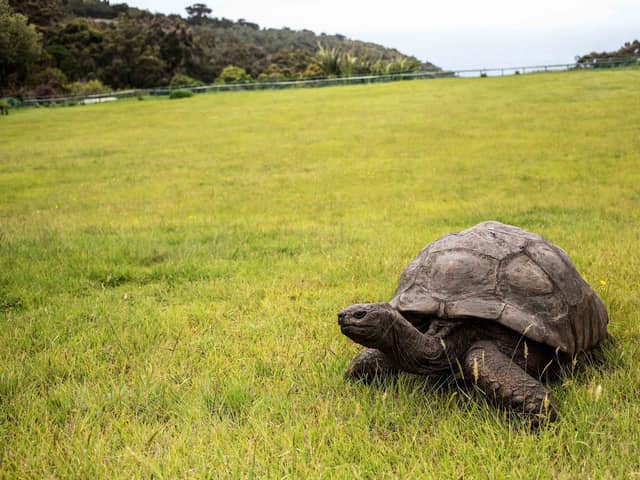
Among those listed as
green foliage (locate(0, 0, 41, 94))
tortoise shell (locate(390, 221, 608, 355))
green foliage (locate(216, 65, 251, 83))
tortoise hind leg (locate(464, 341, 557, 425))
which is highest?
green foliage (locate(0, 0, 41, 94))

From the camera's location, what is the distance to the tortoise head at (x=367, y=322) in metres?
2.83

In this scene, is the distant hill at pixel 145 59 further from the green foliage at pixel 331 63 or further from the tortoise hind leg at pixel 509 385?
the tortoise hind leg at pixel 509 385

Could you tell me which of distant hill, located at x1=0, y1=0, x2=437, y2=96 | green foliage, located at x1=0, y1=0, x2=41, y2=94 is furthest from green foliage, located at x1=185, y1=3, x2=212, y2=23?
green foliage, located at x1=0, y1=0, x2=41, y2=94

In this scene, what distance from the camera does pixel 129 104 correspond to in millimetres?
40281

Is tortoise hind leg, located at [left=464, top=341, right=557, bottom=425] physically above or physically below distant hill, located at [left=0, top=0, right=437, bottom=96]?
below

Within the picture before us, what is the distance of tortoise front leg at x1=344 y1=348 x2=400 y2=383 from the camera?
3426mm

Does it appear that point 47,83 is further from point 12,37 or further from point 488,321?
point 488,321

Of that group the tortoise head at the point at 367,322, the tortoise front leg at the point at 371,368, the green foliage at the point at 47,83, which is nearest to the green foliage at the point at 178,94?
the green foliage at the point at 47,83

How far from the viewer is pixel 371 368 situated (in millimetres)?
3469

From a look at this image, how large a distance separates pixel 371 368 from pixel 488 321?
2.55 feet

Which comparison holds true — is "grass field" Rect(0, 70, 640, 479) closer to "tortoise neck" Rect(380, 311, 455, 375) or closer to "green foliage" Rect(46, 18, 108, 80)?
"tortoise neck" Rect(380, 311, 455, 375)

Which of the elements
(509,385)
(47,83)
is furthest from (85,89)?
(509,385)

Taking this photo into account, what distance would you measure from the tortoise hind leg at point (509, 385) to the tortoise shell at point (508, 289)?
0.75 feet

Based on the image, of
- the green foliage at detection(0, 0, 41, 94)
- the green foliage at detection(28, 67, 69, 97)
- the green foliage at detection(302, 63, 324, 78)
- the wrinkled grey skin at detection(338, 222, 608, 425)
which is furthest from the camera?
the green foliage at detection(302, 63, 324, 78)
